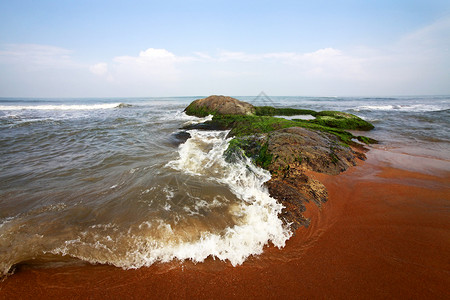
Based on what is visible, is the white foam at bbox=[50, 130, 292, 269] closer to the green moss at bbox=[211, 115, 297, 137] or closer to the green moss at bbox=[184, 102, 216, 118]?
the green moss at bbox=[211, 115, 297, 137]

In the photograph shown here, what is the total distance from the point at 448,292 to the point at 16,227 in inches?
252

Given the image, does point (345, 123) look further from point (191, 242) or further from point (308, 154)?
point (191, 242)

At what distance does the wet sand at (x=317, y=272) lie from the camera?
2.28 metres

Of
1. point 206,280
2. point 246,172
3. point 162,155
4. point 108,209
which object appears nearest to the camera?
point 206,280

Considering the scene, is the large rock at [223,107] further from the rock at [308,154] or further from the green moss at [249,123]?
the rock at [308,154]

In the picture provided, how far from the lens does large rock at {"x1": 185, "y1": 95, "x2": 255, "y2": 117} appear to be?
14187mm

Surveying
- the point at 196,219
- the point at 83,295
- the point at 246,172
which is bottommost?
the point at 83,295

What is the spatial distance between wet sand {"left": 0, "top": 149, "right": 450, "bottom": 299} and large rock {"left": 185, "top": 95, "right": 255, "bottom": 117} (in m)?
11.5

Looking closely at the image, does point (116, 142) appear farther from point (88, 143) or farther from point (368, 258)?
point (368, 258)

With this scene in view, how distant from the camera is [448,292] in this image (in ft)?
7.11

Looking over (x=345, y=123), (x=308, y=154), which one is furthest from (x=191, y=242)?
(x=345, y=123)

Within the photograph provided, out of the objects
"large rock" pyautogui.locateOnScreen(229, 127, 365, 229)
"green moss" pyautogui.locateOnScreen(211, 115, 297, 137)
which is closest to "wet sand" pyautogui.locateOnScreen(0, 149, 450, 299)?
"large rock" pyautogui.locateOnScreen(229, 127, 365, 229)

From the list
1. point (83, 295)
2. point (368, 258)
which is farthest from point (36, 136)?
point (368, 258)

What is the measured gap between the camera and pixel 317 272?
99.3 inches
